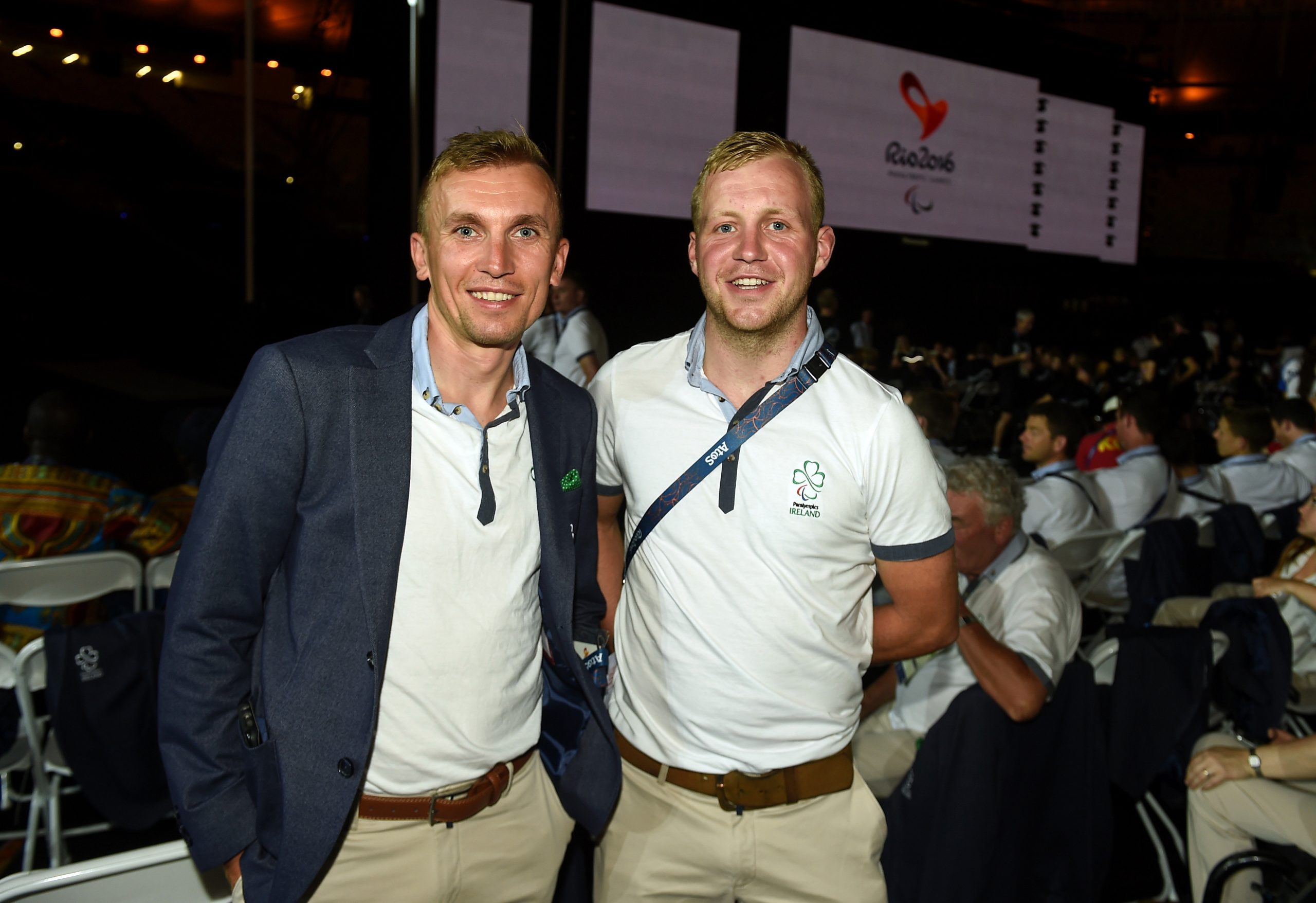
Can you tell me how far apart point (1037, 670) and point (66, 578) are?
263 cm

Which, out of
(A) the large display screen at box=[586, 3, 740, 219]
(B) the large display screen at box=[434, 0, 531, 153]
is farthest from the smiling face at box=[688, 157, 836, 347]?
(A) the large display screen at box=[586, 3, 740, 219]

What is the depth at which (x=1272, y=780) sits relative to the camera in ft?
7.43

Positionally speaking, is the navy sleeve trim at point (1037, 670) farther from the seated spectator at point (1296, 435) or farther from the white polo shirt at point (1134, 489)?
the seated spectator at point (1296, 435)

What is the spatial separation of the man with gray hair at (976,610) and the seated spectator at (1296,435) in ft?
11.9

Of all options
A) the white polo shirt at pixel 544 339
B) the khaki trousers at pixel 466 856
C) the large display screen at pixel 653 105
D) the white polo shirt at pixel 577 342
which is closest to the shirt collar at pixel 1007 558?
the khaki trousers at pixel 466 856

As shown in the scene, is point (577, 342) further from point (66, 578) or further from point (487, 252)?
point (487, 252)

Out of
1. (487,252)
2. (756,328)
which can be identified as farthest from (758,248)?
(487,252)

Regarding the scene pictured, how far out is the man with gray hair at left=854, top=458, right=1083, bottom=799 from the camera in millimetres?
2301

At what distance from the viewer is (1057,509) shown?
416cm

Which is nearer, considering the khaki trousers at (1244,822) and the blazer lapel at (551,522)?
the blazer lapel at (551,522)

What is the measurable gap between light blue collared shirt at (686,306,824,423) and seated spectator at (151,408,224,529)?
2.34 meters

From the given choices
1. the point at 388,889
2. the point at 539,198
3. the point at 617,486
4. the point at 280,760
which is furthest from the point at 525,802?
the point at 539,198

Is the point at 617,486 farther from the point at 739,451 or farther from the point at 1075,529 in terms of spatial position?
the point at 1075,529

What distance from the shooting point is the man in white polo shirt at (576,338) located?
5.71m
